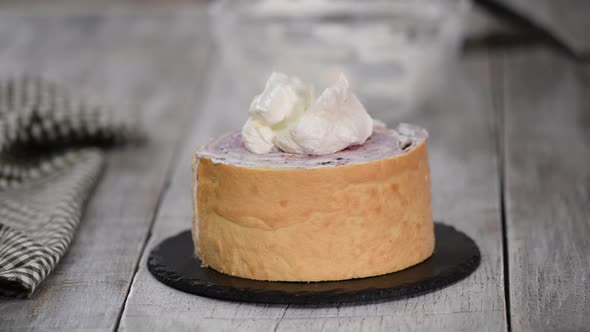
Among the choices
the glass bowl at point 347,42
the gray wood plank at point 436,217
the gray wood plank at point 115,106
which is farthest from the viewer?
the glass bowl at point 347,42

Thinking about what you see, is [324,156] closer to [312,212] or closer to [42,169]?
[312,212]

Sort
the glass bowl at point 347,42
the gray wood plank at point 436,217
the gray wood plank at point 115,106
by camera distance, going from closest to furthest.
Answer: the gray wood plank at point 436,217 < the gray wood plank at point 115,106 < the glass bowl at point 347,42

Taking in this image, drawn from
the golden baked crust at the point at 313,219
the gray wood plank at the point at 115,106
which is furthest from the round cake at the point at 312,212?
the gray wood plank at the point at 115,106

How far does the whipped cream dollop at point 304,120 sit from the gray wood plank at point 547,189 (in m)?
0.32

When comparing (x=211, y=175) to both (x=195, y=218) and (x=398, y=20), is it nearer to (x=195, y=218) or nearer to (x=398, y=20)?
(x=195, y=218)

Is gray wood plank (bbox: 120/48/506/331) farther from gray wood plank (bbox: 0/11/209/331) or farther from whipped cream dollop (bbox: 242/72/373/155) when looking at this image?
whipped cream dollop (bbox: 242/72/373/155)

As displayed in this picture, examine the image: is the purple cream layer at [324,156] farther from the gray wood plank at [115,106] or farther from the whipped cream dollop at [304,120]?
the gray wood plank at [115,106]

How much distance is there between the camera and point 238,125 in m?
2.60

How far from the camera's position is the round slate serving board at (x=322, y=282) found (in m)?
1.37

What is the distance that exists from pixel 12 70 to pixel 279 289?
1.91 metres

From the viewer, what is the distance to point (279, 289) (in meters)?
1.39

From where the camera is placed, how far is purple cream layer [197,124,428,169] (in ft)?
4.65

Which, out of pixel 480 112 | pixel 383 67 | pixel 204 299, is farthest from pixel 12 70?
pixel 204 299

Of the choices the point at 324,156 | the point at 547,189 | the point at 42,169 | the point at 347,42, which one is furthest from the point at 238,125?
the point at 324,156
